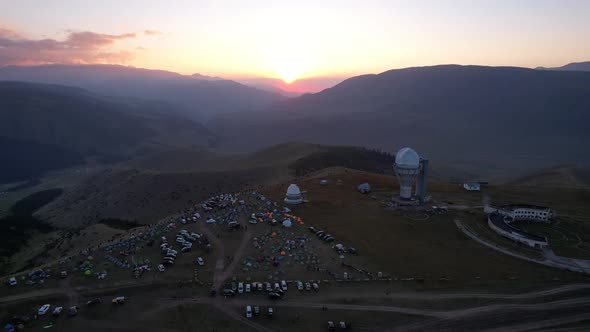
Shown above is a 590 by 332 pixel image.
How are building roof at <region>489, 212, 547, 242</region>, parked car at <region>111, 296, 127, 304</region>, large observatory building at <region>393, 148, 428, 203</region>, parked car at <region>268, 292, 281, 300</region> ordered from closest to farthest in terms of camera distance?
parked car at <region>111, 296, 127, 304</region> < parked car at <region>268, 292, 281, 300</region> < building roof at <region>489, 212, 547, 242</region> < large observatory building at <region>393, 148, 428, 203</region>

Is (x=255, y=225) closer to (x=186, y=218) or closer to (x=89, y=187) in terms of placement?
(x=186, y=218)

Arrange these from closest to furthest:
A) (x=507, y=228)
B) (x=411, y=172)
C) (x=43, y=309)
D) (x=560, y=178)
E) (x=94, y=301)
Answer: (x=43, y=309) < (x=94, y=301) < (x=507, y=228) < (x=411, y=172) < (x=560, y=178)

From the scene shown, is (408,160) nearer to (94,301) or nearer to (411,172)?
(411,172)

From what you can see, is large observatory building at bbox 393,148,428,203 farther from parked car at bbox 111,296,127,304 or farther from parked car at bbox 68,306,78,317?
parked car at bbox 68,306,78,317

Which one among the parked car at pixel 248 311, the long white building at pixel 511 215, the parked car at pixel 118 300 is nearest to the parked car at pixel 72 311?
the parked car at pixel 118 300

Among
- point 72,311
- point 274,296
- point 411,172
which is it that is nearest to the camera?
point 72,311

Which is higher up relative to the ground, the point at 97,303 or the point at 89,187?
the point at 97,303

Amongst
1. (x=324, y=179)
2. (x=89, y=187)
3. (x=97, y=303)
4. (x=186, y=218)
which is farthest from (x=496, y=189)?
(x=89, y=187)

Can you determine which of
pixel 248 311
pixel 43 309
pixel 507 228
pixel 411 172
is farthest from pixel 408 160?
pixel 43 309

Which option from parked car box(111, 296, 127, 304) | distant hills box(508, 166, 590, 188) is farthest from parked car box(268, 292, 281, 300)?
distant hills box(508, 166, 590, 188)
